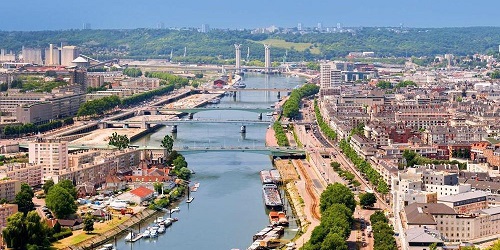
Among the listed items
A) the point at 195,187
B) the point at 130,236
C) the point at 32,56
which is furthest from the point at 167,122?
the point at 32,56

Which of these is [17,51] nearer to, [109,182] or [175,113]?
[175,113]

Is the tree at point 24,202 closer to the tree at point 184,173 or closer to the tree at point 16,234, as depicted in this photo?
the tree at point 16,234

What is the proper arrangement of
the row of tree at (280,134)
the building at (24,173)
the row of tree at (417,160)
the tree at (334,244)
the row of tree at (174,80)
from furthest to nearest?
1. the row of tree at (174,80)
2. the row of tree at (280,134)
3. the row of tree at (417,160)
4. the building at (24,173)
5. the tree at (334,244)

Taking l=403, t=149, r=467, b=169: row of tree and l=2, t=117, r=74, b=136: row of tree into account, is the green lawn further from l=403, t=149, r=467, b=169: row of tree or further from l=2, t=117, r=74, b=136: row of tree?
l=403, t=149, r=467, b=169: row of tree

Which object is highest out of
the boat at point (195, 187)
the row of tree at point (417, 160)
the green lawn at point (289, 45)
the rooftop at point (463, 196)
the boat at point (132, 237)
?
the green lawn at point (289, 45)

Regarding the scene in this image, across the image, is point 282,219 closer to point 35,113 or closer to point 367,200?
point 367,200

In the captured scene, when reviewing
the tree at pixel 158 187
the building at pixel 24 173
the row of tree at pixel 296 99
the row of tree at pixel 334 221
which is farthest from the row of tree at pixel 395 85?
the row of tree at pixel 334 221

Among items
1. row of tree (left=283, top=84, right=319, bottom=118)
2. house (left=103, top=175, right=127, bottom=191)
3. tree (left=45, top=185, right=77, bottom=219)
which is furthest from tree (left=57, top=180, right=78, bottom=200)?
row of tree (left=283, top=84, right=319, bottom=118)

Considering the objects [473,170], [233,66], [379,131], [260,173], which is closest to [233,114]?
[379,131]
